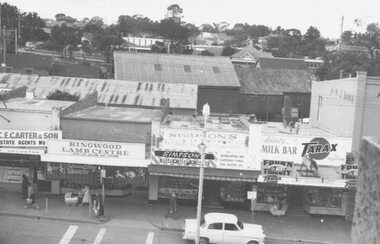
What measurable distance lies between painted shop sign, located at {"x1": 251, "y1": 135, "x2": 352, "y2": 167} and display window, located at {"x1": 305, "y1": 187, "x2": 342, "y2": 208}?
1.87 m

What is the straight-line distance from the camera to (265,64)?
72.8 metres

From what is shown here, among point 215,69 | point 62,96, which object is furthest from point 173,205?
point 215,69

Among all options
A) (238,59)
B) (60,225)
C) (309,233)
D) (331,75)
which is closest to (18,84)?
(60,225)

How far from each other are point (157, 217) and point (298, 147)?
7576 mm

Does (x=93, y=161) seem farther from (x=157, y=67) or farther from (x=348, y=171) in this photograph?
(x=157, y=67)

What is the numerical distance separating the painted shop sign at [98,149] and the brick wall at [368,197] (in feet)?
58.5

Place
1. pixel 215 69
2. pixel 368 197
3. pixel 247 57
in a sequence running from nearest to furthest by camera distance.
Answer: pixel 368 197 < pixel 215 69 < pixel 247 57

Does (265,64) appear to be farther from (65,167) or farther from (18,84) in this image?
(65,167)

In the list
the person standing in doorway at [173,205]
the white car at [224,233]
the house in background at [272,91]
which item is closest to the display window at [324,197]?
the white car at [224,233]

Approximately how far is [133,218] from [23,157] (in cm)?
660

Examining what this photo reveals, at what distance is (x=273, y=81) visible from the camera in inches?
2026

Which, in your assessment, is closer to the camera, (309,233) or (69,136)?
(309,233)

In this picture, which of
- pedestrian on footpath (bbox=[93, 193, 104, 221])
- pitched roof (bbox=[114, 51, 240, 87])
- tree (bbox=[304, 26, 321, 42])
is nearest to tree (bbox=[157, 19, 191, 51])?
pitched roof (bbox=[114, 51, 240, 87])

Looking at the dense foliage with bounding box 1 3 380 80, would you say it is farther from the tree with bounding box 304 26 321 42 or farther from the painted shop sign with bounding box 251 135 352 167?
the painted shop sign with bounding box 251 135 352 167
